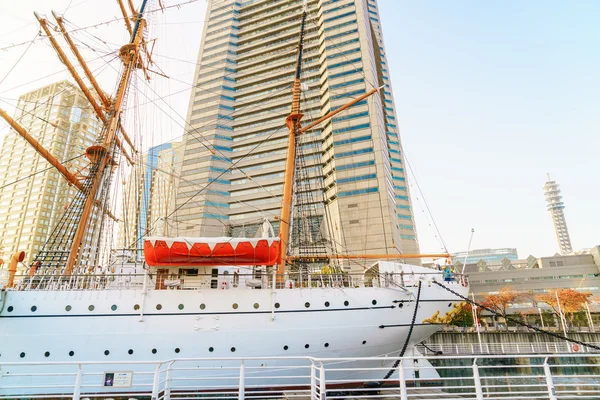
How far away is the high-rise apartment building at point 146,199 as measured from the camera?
1483 cm

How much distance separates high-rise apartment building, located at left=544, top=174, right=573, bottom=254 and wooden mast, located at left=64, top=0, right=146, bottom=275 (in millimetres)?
200597

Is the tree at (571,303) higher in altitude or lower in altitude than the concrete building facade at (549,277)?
lower

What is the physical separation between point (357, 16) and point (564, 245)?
170 meters

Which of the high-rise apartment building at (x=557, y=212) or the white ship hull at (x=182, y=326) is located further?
the high-rise apartment building at (x=557, y=212)

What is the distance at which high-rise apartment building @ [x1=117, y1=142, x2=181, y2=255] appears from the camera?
14.8 metres

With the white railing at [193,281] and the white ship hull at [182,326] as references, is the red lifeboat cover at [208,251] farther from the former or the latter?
the white ship hull at [182,326]

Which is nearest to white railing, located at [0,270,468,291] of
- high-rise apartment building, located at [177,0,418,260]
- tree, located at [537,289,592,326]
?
high-rise apartment building, located at [177,0,418,260]

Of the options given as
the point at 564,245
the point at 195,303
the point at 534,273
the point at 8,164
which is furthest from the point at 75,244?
the point at 564,245

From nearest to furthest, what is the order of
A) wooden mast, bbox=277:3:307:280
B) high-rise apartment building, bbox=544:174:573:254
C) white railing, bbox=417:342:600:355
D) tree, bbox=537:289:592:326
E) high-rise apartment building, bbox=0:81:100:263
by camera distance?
wooden mast, bbox=277:3:307:280 → white railing, bbox=417:342:600:355 → tree, bbox=537:289:592:326 → high-rise apartment building, bbox=0:81:100:263 → high-rise apartment building, bbox=544:174:573:254

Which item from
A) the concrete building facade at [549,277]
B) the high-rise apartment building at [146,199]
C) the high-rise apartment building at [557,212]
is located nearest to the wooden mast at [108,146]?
the high-rise apartment building at [146,199]

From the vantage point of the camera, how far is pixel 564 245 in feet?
524

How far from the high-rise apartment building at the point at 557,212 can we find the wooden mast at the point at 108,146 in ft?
658

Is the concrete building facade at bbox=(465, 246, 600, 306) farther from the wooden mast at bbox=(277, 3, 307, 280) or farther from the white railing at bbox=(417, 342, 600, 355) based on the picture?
the wooden mast at bbox=(277, 3, 307, 280)

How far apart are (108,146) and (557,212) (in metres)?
205
